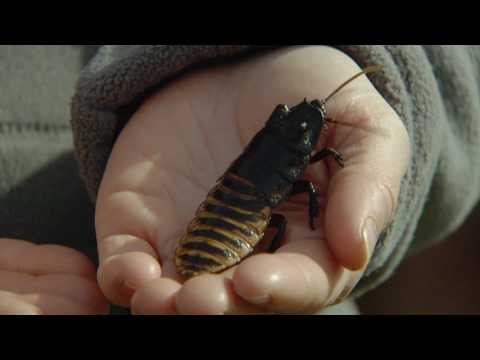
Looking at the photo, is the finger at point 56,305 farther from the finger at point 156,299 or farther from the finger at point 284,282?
the finger at point 284,282

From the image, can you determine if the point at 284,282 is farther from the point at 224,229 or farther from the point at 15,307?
the point at 15,307

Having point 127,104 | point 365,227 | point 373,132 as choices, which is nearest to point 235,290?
point 365,227

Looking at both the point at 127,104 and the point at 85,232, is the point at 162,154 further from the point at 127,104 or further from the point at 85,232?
the point at 85,232

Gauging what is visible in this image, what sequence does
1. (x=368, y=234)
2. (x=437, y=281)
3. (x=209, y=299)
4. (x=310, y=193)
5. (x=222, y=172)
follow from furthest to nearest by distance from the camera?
1. (x=437, y=281)
2. (x=222, y=172)
3. (x=310, y=193)
4. (x=368, y=234)
5. (x=209, y=299)

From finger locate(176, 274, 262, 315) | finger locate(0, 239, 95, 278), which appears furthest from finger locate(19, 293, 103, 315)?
finger locate(176, 274, 262, 315)

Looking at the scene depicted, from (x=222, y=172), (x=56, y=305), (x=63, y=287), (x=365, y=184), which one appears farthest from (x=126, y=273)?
(x=365, y=184)

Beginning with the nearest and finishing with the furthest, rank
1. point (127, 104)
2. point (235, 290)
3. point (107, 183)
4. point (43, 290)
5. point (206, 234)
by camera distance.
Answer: point (235, 290), point (206, 234), point (43, 290), point (107, 183), point (127, 104)
